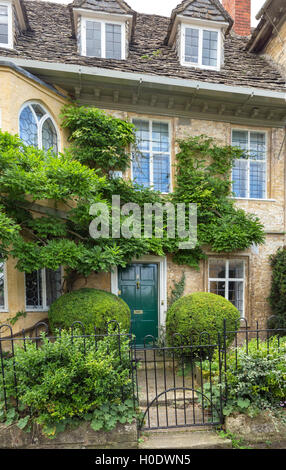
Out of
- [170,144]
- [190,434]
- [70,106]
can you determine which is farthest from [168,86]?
[190,434]

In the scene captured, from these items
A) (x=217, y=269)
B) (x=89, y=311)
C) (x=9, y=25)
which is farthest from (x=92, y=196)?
(x=9, y=25)

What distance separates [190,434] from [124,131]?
6872mm

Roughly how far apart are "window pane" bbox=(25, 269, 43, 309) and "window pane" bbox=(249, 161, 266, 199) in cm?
685

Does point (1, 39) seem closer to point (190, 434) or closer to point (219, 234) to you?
point (219, 234)

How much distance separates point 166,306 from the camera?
8.65m

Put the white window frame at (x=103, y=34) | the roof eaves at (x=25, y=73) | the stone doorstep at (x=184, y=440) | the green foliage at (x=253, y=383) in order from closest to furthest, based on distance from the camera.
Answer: the stone doorstep at (x=184, y=440) < the green foliage at (x=253, y=383) < the roof eaves at (x=25, y=73) < the white window frame at (x=103, y=34)

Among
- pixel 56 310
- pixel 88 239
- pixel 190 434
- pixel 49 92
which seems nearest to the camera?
pixel 190 434

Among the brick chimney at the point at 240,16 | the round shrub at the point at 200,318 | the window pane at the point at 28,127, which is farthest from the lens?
the brick chimney at the point at 240,16

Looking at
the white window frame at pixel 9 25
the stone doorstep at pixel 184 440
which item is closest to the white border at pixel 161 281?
the stone doorstep at pixel 184 440

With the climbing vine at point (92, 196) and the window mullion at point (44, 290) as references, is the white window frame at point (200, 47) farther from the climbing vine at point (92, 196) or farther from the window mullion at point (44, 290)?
the window mullion at point (44, 290)

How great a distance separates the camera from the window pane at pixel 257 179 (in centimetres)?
969

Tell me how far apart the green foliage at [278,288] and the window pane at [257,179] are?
188 cm

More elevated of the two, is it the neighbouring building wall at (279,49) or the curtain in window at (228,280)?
the neighbouring building wall at (279,49)

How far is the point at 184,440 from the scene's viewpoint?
13.9 ft
